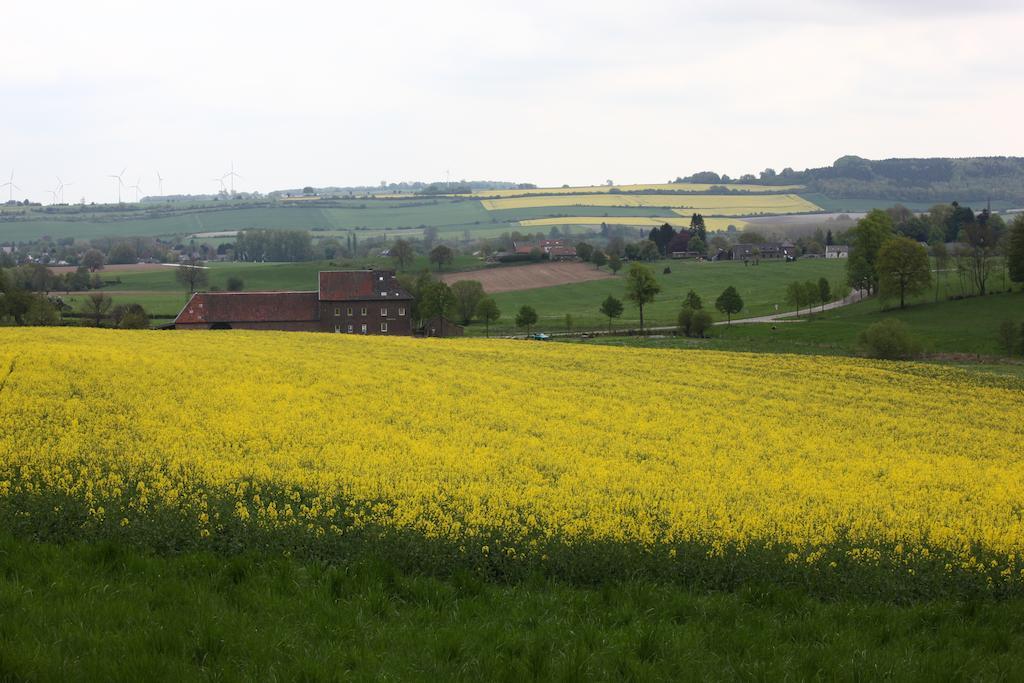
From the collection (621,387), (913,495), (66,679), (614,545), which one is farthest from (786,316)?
(66,679)

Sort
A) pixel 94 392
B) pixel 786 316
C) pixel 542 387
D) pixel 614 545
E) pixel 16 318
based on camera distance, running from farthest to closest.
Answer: pixel 786 316 → pixel 16 318 → pixel 542 387 → pixel 94 392 → pixel 614 545

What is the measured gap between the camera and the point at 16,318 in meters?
77.1

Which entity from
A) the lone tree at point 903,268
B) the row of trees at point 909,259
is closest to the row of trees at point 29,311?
the lone tree at point 903,268

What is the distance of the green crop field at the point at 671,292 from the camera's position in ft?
356

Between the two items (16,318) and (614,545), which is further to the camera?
(16,318)

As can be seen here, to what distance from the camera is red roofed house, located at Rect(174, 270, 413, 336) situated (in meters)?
80.2

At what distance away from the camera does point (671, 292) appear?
13750 centimetres

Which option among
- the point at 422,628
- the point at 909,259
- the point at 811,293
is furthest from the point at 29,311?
the point at 909,259

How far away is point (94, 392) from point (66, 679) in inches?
691

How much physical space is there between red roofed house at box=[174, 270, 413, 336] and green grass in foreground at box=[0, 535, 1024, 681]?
68.4 m

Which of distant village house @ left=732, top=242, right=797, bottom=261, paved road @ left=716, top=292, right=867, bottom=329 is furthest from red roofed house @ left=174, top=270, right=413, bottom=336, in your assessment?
distant village house @ left=732, top=242, right=797, bottom=261

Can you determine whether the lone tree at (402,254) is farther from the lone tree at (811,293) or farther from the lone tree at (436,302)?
the lone tree at (811,293)

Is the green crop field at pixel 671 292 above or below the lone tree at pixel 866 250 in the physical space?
below

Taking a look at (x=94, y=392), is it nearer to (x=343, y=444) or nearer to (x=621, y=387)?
(x=343, y=444)
